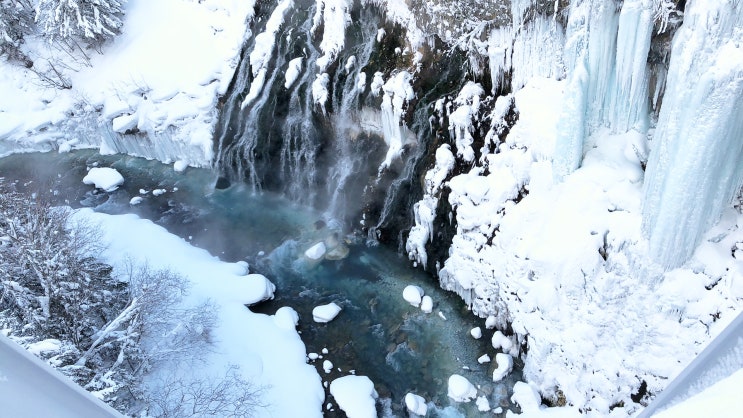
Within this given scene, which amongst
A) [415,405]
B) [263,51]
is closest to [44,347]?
[415,405]

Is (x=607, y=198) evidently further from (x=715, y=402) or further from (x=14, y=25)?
(x=14, y=25)

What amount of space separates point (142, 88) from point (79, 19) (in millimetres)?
3510

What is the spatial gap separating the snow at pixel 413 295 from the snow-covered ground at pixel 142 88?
9.31 metres

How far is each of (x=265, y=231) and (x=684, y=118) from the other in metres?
10.8

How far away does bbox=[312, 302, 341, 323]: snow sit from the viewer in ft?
35.2

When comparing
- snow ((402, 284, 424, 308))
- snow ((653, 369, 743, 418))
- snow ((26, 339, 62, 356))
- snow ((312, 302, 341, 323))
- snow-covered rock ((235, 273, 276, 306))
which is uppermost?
snow ((653, 369, 743, 418))

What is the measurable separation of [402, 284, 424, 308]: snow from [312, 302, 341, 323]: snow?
5.56ft

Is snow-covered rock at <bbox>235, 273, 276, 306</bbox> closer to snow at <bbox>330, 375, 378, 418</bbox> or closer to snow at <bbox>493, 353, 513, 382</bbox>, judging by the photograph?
snow at <bbox>330, 375, 378, 418</bbox>

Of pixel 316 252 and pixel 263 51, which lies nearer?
→ pixel 316 252

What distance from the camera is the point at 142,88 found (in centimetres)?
1767

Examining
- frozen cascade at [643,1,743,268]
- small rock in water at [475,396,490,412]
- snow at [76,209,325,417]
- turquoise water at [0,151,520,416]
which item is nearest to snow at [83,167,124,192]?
turquoise water at [0,151,520,416]

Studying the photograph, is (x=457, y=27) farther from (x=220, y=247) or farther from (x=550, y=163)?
(x=220, y=247)

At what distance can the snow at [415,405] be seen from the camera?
883 cm

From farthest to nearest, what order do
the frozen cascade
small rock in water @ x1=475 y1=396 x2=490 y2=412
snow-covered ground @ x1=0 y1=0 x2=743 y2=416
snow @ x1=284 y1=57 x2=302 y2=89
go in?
snow @ x1=284 y1=57 x2=302 y2=89 → small rock in water @ x1=475 y1=396 x2=490 y2=412 → snow-covered ground @ x1=0 y1=0 x2=743 y2=416 → the frozen cascade
